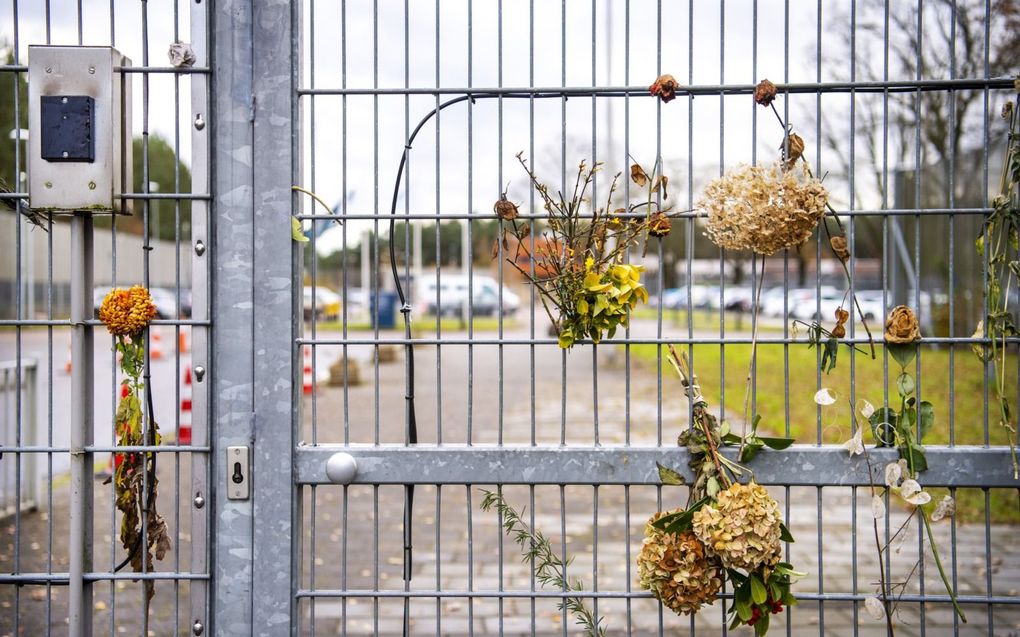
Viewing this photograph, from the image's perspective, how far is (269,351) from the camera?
241cm

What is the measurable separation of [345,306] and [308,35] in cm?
84

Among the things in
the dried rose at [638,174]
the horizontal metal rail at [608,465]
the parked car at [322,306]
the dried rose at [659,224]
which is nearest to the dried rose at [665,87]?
the dried rose at [638,174]

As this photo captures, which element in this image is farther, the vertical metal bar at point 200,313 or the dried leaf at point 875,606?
the vertical metal bar at point 200,313

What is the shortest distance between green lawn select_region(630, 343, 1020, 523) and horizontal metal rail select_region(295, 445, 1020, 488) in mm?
142

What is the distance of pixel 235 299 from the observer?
94.8 inches

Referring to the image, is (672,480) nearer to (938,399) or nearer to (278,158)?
(278,158)

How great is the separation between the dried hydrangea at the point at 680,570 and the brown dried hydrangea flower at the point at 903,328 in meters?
0.81

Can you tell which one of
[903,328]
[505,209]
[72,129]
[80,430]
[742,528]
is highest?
[72,129]

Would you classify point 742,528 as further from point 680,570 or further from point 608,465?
point 608,465

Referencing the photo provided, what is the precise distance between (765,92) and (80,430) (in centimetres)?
221

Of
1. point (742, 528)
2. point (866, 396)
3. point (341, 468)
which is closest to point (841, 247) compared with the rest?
point (742, 528)

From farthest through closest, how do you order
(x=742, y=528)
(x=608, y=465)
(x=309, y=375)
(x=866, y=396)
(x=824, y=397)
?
1. (x=866, y=396)
2. (x=309, y=375)
3. (x=608, y=465)
4. (x=824, y=397)
5. (x=742, y=528)

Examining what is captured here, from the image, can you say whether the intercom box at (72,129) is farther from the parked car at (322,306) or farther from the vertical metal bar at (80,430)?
the parked car at (322,306)

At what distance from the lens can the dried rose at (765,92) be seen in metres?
2.39
